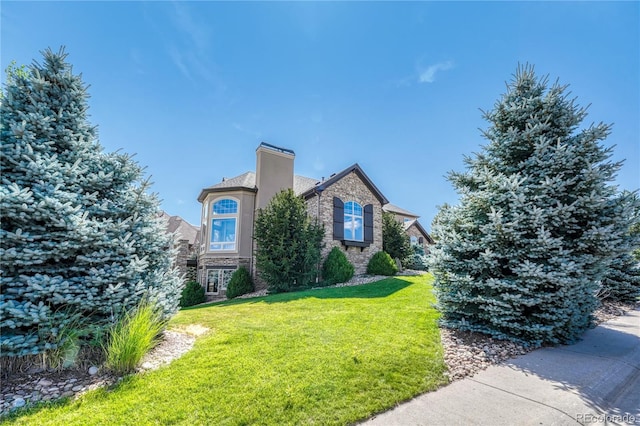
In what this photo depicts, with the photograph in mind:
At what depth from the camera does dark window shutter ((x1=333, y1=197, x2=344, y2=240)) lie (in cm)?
1523

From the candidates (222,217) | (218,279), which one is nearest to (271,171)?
(222,217)

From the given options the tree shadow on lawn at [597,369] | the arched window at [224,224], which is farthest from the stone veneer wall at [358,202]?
the tree shadow on lawn at [597,369]

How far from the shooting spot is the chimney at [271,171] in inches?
633

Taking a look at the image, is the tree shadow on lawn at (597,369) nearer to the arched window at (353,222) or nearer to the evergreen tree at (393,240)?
the arched window at (353,222)

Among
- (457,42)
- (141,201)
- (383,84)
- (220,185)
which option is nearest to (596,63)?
(457,42)

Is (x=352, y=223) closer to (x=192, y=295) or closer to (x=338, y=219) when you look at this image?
(x=338, y=219)

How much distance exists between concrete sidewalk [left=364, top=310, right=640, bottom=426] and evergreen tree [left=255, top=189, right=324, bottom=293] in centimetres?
959

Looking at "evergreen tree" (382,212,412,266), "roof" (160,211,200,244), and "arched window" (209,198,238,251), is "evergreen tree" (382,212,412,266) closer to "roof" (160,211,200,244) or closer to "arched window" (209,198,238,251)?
"arched window" (209,198,238,251)

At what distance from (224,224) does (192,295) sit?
418 centimetres

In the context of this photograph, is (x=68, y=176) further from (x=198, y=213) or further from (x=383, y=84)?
(x=198, y=213)

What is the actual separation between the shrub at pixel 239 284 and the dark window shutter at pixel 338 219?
204 inches

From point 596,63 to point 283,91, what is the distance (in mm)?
9332

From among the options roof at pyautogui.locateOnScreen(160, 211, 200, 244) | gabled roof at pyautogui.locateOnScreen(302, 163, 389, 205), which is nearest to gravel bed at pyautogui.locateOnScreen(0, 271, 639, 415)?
gabled roof at pyautogui.locateOnScreen(302, 163, 389, 205)

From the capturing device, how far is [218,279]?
15.6 metres
